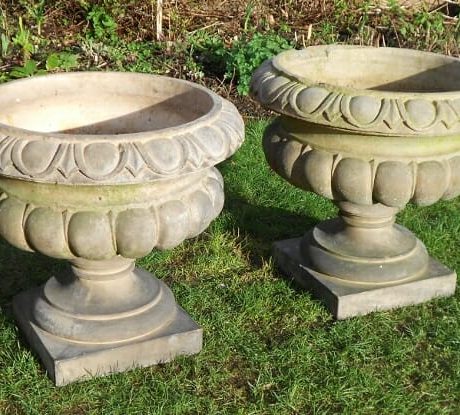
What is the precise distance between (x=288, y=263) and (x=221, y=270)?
33cm

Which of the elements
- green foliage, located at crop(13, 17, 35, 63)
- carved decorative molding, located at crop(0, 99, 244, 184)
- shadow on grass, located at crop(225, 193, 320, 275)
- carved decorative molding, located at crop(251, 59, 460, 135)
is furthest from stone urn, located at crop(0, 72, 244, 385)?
green foliage, located at crop(13, 17, 35, 63)

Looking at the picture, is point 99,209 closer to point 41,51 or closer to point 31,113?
point 31,113

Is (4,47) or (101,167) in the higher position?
(101,167)

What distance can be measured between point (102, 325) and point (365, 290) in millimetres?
1192

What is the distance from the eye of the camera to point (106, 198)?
261 centimetres

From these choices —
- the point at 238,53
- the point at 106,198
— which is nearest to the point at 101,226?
the point at 106,198

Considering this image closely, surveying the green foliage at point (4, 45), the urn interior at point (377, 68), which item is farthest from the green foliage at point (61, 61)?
the urn interior at point (377, 68)

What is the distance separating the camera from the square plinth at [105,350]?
2.88 m

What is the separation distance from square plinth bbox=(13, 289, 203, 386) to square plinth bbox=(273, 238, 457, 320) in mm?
675

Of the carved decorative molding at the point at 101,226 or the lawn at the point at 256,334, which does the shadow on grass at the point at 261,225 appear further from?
the carved decorative molding at the point at 101,226

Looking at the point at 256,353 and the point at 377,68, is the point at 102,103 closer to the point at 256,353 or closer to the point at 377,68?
the point at 256,353

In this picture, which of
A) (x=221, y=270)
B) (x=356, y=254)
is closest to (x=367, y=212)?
(x=356, y=254)

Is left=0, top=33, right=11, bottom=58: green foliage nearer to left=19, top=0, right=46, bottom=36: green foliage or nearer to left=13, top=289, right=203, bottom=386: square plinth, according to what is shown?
left=19, top=0, right=46, bottom=36: green foliage

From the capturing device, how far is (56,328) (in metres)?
2.98
